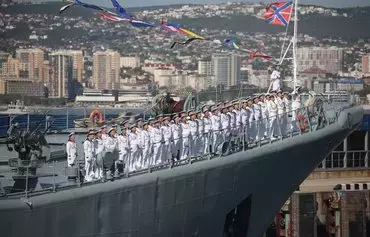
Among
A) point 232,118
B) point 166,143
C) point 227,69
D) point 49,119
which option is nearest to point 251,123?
point 232,118

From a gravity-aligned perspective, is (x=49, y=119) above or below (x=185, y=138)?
above

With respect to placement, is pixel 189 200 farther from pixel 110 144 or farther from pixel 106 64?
pixel 106 64

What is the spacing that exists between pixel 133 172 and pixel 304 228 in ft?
37.3

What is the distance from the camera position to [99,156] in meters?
16.1

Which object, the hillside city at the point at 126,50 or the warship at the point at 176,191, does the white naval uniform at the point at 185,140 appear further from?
the hillside city at the point at 126,50

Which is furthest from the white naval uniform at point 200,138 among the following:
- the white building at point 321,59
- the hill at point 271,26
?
the white building at point 321,59

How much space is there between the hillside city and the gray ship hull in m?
25.3

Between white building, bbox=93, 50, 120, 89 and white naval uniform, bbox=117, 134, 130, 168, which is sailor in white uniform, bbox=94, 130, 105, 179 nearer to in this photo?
white naval uniform, bbox=117, 134, 130, 168

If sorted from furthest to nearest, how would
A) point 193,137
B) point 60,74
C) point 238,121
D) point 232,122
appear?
point 60,74, point 238,121, point 232,122, point 193,137

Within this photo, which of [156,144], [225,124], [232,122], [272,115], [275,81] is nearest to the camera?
[156,144]

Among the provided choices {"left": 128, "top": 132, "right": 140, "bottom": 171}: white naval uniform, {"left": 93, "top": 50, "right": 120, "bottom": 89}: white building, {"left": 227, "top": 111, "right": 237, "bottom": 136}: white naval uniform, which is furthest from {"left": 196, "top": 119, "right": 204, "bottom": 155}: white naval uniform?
{"left": 93, "top": 50, "right": 120, "bottom": 89}: white building

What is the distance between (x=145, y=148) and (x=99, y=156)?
1.02 m

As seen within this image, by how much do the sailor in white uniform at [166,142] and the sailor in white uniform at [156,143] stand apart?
7 centimetres

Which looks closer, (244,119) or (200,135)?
(200,135)
